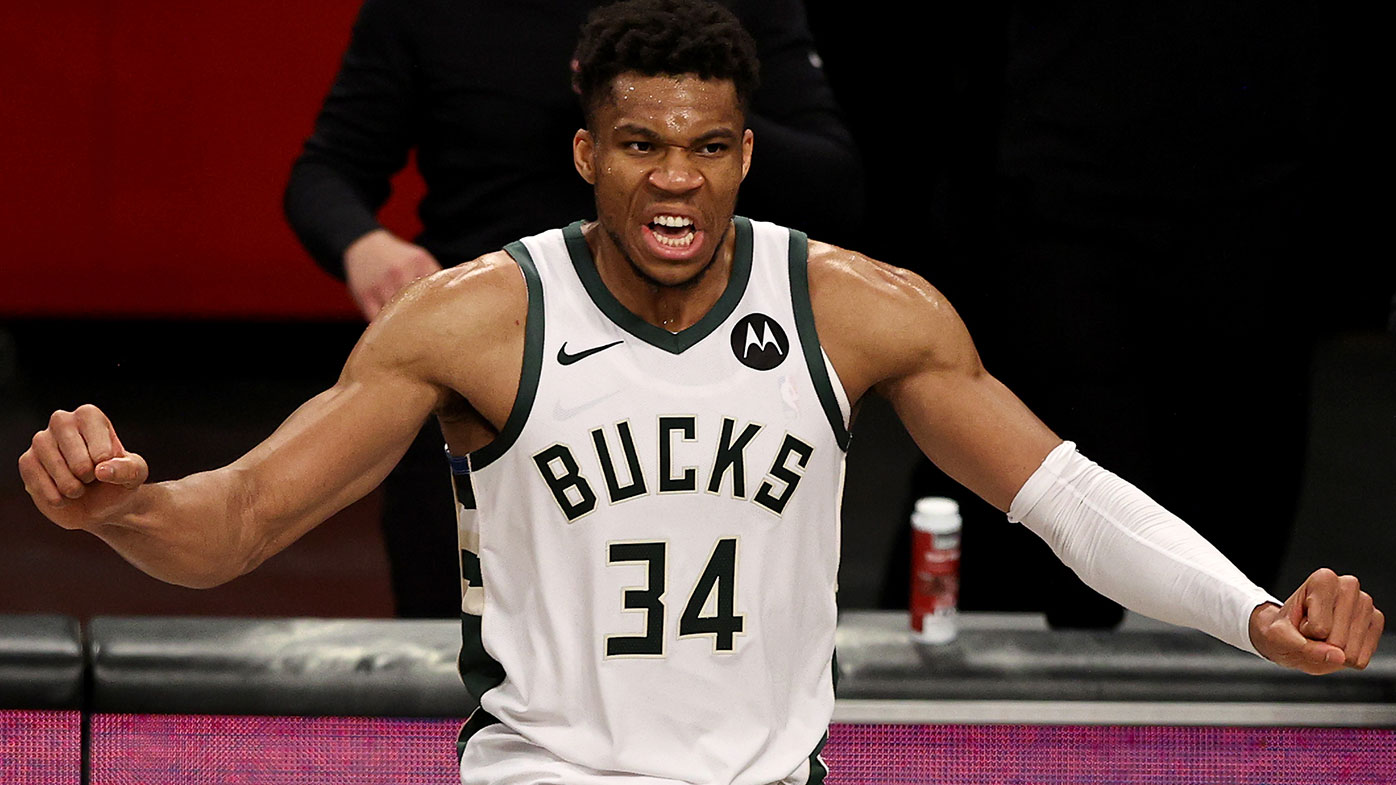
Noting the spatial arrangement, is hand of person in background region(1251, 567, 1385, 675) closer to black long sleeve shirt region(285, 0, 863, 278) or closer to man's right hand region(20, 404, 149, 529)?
man's right hand region(20, 404, 149, 529)

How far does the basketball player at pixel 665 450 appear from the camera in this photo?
210 centimetres

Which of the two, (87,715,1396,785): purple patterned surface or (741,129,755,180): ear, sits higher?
(741,129,755,180): ear

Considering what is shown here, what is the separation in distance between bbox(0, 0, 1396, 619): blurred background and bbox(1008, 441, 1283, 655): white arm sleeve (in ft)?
4.77

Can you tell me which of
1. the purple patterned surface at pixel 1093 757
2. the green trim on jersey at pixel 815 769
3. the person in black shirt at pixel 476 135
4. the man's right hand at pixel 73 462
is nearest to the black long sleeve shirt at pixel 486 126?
the person in black shirt at pixel 476 135

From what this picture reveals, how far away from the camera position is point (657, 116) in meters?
2.08

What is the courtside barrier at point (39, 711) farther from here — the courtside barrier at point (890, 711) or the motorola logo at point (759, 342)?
the motorola logo at point (759, 342)

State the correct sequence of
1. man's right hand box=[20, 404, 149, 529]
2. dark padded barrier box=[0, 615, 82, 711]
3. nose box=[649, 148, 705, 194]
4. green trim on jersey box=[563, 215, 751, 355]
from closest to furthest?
man's right hand box=[20, 404, 149, 529] < nose box=[649, 148, 705, 194] < green trim on jersey box=[563, 215, 751, 355] < dark padded barrier box=[0, 615, 82, 711]

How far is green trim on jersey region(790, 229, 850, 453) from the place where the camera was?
7.13 feet

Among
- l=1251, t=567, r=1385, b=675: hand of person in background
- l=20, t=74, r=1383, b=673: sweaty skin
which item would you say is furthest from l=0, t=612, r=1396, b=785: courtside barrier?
l=1251, t=567, r=1385, b=675: hand of person in background

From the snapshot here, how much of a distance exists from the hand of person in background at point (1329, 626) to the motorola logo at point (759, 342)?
2.12 ft

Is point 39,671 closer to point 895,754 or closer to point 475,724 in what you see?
point 475,724

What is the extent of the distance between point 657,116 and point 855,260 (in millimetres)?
337

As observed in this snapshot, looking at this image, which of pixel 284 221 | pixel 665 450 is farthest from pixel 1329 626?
pixel 284 221

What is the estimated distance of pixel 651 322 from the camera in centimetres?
218
